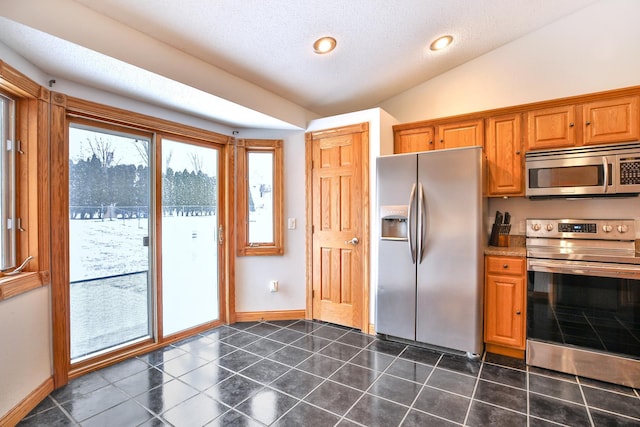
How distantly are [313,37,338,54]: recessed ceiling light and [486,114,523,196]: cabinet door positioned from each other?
5.38 feet

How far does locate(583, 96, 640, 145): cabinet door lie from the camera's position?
2.44m

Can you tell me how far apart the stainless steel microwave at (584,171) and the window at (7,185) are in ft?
12.9

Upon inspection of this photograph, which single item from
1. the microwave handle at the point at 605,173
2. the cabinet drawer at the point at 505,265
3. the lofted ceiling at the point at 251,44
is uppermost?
the lofted ceiling at the point at 251,44

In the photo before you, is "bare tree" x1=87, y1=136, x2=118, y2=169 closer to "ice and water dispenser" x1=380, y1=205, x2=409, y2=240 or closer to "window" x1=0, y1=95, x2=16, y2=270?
"window" x1=0, y1=95, x2=16, y2=270

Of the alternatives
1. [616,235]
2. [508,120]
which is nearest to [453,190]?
[508,120]

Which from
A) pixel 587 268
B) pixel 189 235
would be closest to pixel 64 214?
pixel 189 235

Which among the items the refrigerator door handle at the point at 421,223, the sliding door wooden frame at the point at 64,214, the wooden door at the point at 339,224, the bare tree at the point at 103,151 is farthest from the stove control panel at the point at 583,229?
the bare tree at the point at 103,151

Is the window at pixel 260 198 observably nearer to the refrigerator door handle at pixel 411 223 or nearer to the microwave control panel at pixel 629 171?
the refrigerator door handle at pixel 411 223

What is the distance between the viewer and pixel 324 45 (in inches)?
103

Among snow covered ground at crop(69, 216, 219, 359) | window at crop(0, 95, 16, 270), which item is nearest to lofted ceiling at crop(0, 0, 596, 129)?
window at crop(0, 95, 16, 270)

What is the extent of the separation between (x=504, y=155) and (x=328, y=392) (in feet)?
8.35

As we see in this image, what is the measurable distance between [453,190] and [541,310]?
116 cm

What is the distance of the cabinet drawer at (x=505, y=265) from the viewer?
8.39 feet

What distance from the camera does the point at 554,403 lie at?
200 cm
